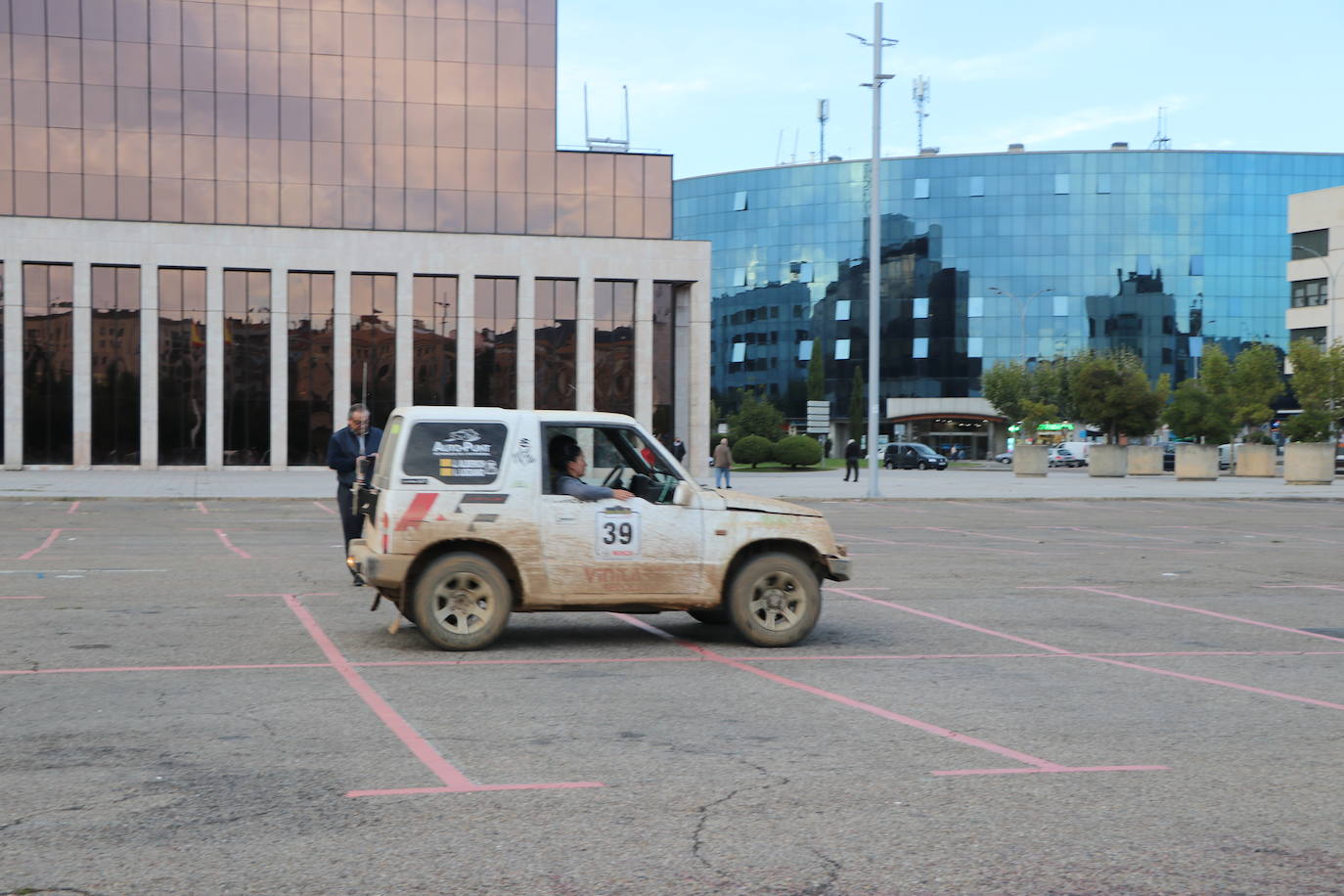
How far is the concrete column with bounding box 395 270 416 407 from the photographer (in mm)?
51906

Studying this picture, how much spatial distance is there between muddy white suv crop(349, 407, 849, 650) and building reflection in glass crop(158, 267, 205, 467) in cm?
4319

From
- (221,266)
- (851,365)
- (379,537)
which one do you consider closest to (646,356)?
(221,266)

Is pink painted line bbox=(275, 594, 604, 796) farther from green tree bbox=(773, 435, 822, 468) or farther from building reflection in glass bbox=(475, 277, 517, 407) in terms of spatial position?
green tree bbox=(773, 435, 822, 468)

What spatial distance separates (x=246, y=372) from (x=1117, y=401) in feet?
116

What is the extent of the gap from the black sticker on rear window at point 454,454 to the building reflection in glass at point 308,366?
142 ft

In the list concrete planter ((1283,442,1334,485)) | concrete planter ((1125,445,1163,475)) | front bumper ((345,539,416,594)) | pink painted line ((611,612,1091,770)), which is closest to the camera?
pink painted line ((611,612,1091,770))

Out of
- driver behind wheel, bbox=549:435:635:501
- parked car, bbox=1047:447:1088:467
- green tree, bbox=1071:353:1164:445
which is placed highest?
green tree, bbox=1071:353:1164:445

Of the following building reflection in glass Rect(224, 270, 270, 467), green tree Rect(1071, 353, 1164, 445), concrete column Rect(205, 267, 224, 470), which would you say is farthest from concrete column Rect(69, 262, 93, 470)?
green tree Rect(1071, 353, 1164, 445)

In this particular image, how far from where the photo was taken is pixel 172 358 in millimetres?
50250

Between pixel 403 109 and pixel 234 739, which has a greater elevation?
pixel 403 109

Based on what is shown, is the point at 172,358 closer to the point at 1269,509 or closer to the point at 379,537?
the point at 1269,509

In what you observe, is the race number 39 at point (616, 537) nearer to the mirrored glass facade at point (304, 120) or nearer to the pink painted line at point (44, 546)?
the pink painted line at point (44, 546)

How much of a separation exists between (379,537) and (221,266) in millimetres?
44259

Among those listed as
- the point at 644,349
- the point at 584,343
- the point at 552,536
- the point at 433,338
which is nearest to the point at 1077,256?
the point at 644,349
